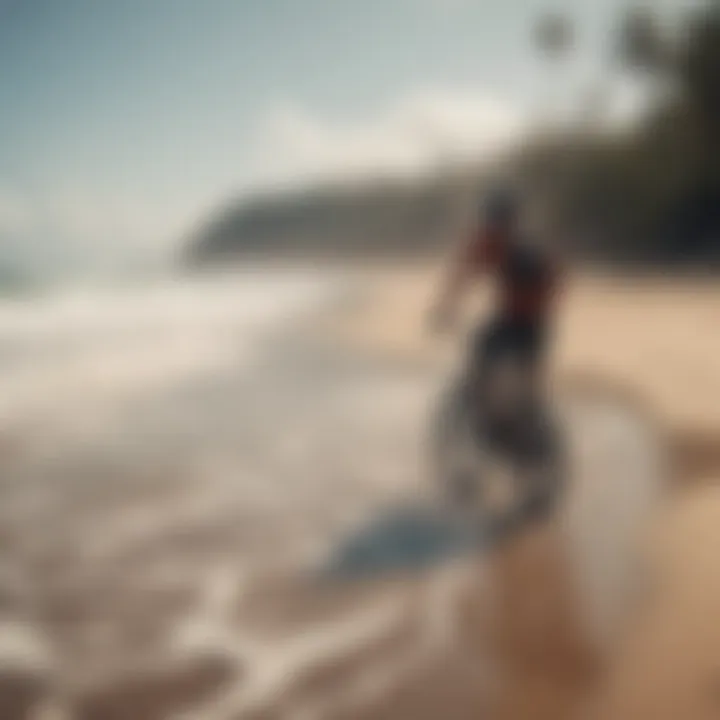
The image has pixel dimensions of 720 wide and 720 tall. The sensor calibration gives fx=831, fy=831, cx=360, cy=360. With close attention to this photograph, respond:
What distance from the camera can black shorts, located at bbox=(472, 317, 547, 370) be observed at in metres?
2.09

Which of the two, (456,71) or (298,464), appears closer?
(456,71)

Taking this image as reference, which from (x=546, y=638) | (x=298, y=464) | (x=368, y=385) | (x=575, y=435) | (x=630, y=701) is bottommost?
(x=630, y=701)

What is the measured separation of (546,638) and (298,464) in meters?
0.98

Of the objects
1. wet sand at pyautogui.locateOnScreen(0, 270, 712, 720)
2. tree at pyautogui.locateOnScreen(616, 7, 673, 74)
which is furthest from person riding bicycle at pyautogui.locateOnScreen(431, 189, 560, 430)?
tree at pyautogui.locateOnScreen(616, 7, 673, 74)

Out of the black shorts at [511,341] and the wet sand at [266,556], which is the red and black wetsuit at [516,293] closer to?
the black shorts at [511,341]

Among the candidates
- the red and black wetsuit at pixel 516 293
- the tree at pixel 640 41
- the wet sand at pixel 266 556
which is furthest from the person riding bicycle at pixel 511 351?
the tree at pixel 640 41

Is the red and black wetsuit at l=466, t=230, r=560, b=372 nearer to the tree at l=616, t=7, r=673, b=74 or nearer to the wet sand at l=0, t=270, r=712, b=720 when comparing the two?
the wet sand at l=0, t=270, r=712, b=720

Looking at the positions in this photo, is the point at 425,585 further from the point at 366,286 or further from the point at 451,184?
the point at 451,184

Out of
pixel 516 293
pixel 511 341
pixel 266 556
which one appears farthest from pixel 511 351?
pixel 266 556

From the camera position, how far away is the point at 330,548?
7.30 ft

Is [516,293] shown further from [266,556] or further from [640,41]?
[266,556]

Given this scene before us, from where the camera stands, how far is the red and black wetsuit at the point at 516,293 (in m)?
2.00

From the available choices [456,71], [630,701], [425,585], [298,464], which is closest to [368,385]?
[298,464]

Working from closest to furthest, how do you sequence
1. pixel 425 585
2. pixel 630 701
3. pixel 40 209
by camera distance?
1. pixel 630 701
2. pixel 425 585
3. pixel 40 209
